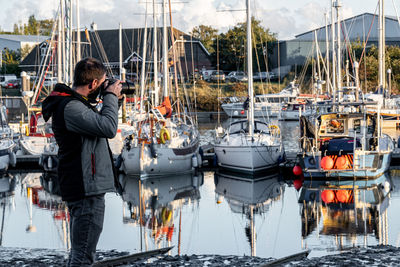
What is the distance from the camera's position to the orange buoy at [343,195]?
1757 cm

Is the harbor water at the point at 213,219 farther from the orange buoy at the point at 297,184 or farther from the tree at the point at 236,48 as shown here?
the tree at the point at 236,48

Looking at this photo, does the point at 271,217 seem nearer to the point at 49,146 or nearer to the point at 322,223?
the point at 322,223

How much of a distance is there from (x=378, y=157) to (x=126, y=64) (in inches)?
2253

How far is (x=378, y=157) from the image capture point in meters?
21.6

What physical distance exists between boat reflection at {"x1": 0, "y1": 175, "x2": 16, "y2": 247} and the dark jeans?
23.8 feet

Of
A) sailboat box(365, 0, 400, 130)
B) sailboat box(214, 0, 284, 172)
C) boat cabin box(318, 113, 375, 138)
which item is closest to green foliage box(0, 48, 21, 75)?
sailboat box(365, 0, 400, 130)

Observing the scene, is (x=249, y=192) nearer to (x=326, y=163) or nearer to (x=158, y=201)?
(x=326, y=163)

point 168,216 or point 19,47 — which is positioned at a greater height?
point 19,47

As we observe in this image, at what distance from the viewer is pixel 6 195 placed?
19719mm

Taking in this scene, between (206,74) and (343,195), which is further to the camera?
(206,74)

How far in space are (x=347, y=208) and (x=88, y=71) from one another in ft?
38.6

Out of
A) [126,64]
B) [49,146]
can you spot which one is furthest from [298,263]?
[126,64]

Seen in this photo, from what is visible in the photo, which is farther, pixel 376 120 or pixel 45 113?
pixel 376 120

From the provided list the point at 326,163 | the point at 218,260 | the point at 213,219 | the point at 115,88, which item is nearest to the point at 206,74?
the point at 326,163
